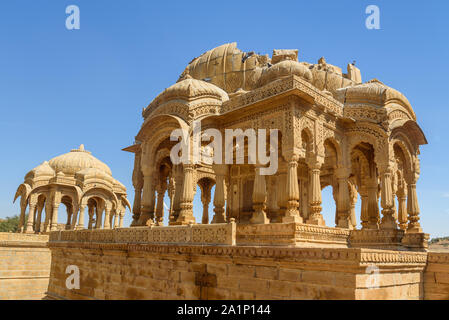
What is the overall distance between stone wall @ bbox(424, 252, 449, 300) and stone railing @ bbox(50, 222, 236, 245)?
11.3ft

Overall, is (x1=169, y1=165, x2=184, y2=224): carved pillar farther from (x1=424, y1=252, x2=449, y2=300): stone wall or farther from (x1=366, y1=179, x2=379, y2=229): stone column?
(x1=424, y1=252, x2=449, y2=300): stone wall

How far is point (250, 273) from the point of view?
6461 millimetres

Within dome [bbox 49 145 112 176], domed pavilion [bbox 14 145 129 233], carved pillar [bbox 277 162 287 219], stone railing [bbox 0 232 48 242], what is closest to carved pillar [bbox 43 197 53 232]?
domed pavilion [bbox 14 145 129 233]

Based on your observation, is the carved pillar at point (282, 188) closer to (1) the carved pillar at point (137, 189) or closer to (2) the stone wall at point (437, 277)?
(2) the stone wall at point (437, 277)

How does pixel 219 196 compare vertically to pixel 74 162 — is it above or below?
below

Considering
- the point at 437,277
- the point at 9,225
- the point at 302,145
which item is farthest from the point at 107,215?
the point at 9,225

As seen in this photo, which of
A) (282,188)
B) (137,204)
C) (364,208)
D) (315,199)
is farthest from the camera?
(137,204)

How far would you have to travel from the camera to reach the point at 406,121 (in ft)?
35.9

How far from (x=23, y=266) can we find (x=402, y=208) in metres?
17.3

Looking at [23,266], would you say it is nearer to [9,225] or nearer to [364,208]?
[364,208]

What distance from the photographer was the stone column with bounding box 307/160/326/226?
9169mm

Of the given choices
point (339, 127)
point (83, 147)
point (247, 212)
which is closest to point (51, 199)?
point (83, 147)
